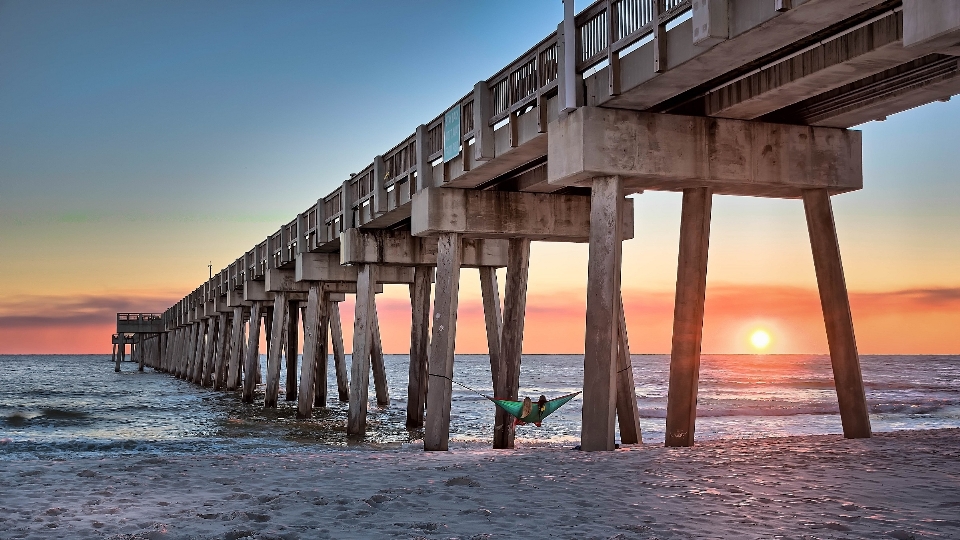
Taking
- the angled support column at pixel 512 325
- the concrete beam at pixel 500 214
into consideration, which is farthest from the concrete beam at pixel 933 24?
the angled support column at pixel 512 325

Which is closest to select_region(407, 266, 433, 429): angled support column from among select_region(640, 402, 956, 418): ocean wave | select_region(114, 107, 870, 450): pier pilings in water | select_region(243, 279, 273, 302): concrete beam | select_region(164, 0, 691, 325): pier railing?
select_region(114, 107, 870, 450): pier pilings in water

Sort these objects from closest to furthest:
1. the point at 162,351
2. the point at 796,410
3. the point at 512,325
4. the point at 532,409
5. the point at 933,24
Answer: the point at 933,24 → the point at 532,409 → the point at 512,325 → the point at 796,410 → the point at 162,351

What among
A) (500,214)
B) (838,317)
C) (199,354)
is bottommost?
(199,354)

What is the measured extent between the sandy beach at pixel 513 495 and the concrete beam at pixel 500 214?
23.1 feet

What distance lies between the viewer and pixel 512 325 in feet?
68.3

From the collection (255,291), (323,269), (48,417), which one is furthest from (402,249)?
(48,417)

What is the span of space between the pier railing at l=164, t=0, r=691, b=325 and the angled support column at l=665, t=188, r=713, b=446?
2945 millimetres

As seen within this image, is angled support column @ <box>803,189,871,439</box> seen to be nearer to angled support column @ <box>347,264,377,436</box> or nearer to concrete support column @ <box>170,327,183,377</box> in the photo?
angled support column @ <box>347,264,377,436</box>

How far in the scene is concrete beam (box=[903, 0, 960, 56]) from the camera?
9336 mm

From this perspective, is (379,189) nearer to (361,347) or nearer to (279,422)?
(361,347)

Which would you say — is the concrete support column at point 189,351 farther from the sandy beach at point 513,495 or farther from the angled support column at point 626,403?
the sandy beach at point 513,495

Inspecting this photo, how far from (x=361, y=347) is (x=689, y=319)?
504 inches

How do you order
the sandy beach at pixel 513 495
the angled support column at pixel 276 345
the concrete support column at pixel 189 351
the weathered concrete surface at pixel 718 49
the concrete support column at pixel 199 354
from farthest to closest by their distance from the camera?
the concrete support column at pixel 189 351, the concrete support column at pixel 199 354, the angled support column at pixel 276 345, the weathered concrete surface at pixel 718 49, the sandy beach at pixel 513 495

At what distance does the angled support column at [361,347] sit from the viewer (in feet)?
86.8
